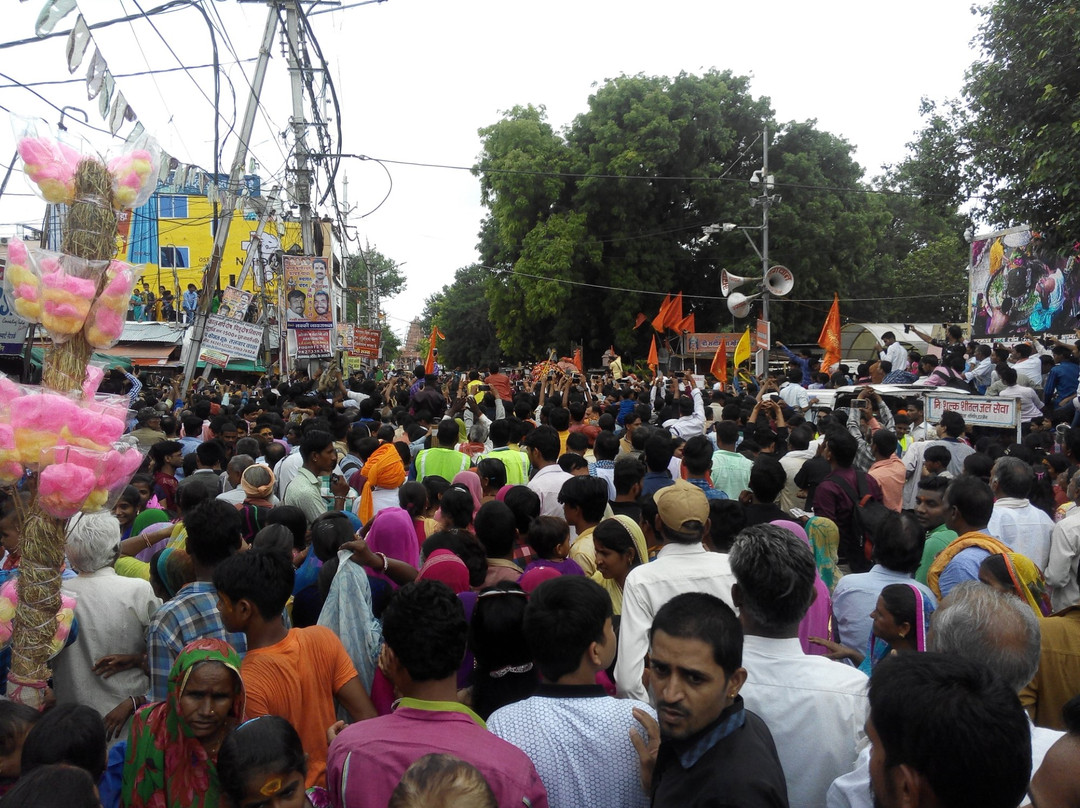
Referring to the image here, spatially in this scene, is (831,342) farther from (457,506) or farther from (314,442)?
(457,506)

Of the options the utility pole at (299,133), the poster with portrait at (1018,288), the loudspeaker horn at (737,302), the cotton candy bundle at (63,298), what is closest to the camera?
the cotton candy bundle at (63,298)

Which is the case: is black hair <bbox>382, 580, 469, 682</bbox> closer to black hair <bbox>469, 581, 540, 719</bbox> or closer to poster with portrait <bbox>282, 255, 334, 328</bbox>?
black hair <bbox>469, 581, 540, 719</bbox>

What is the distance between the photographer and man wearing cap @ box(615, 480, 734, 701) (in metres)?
3.37

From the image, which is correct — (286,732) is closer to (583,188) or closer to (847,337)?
(583,188)

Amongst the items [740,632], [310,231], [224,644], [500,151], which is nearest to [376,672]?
[224,644]

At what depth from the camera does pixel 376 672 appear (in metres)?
3.77

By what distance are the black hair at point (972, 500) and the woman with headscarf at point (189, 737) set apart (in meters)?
3.59

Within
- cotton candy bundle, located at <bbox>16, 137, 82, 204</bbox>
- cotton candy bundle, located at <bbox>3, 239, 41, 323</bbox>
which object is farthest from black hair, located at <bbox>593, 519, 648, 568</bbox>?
cotton candy bundle, located at <bbox>16, 137, 82, 204</bbox>

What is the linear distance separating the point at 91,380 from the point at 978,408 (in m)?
8.48

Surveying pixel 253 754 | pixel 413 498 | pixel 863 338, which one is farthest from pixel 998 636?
pixel 863 338

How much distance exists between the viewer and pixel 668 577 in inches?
141

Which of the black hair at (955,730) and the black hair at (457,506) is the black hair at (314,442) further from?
the black hair at (955,730)

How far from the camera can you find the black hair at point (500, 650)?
3248 millimetres

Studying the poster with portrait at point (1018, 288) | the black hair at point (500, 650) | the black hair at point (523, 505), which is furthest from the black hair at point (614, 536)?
the poster with portrait at point (1018, 288)
